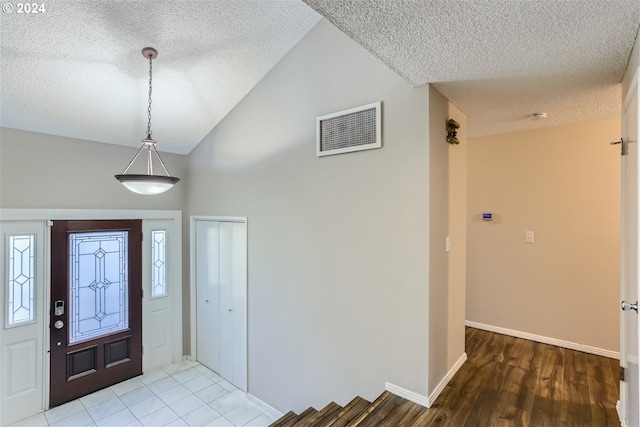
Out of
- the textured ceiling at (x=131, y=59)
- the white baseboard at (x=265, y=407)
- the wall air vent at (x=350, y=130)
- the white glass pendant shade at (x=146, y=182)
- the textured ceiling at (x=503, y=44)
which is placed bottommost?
the white baseboard at (x=265, y=407)

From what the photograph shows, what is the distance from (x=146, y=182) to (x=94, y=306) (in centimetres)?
236

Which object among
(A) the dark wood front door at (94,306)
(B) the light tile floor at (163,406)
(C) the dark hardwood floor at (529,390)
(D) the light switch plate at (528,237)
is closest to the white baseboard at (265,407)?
(B) the light tile floor at (163,406)

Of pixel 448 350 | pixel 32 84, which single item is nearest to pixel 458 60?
pixel 448 350

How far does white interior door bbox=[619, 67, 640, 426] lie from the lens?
5.15 feet

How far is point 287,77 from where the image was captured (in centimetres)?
319

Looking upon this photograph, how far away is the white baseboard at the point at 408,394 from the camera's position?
219 cm

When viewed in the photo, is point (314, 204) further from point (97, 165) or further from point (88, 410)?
point (88, 410)

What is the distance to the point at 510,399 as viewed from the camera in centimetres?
224

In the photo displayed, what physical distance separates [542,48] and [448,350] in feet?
7.14

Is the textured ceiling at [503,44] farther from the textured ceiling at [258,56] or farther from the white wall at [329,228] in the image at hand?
the white wall at [329,228]

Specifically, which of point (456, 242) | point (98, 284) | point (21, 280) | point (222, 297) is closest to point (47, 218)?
point (21, 280)

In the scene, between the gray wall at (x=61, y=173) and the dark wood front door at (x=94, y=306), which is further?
the dark wood front door at (x=94, y=306)

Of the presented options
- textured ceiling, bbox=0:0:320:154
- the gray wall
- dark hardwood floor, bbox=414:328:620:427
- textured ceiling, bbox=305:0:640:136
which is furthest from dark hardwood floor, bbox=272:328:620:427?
textured ceiling, bbox=0:0:320:154

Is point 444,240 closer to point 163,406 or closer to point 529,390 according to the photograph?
point 529,390
